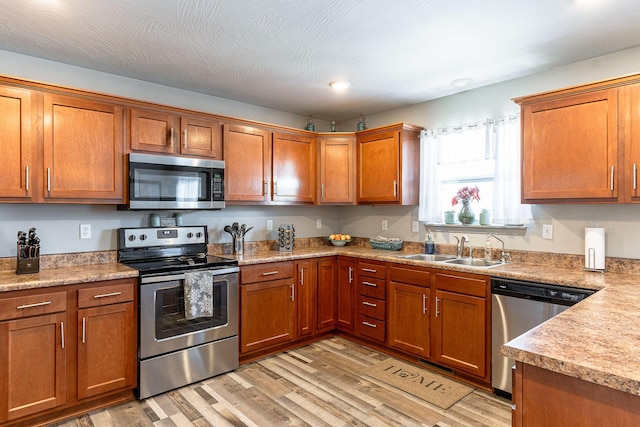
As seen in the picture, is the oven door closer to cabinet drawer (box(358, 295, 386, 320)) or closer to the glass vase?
cabinet drawer (box(358, 295, 386, 320))

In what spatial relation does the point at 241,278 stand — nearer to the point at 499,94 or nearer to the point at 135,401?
the point at 135,401

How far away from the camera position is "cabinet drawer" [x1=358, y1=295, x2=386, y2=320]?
3479 millimetres

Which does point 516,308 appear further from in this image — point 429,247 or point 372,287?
point 372,287

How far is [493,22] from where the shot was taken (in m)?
2.25

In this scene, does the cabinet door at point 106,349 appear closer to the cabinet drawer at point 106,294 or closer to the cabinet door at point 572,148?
the cabinet drawer at point 106,294

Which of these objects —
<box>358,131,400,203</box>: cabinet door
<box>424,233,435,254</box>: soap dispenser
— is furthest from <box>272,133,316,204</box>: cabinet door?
<box>424,233,435,254</box>: soap dispenser

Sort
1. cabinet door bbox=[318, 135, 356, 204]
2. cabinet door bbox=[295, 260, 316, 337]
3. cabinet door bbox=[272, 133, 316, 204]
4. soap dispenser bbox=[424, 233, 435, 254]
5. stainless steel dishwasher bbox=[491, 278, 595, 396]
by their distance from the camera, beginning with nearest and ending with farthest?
stainless steel dishwasher bbox=[491, 278, 595, 396], cabinet door bbox=[295, 260, 316, 337], soap dispenser bbox=[424, 233, 435, 254], cabinet door bbox=[272, 133, 316, 204], cabinet door bbox=[318, 135, 356, 204]

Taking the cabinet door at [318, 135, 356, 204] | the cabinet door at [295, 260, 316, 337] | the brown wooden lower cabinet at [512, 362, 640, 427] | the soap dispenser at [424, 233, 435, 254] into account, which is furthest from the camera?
the cabinet door at [318, 135, 356, 204]

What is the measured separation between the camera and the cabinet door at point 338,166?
412 centimetres

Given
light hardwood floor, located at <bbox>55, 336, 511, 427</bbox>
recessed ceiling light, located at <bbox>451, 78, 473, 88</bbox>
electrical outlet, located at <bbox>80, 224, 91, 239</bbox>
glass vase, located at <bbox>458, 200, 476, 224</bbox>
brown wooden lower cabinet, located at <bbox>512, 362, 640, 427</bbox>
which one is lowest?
light hardwood floor, located at <bbox>55, 336, 511, 427</bbox>

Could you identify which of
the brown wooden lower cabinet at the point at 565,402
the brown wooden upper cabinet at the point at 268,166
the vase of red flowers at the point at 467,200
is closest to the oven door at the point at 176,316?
the brown wooden upper cabinet at the point at 268,166

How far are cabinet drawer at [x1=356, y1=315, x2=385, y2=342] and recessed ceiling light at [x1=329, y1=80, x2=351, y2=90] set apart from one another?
7.27 ft

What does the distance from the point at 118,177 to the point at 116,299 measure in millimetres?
920

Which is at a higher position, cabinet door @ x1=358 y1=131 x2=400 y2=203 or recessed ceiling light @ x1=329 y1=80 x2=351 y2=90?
recessed ceiling light @ x1=329 y1=80 x2=351 y2=90
